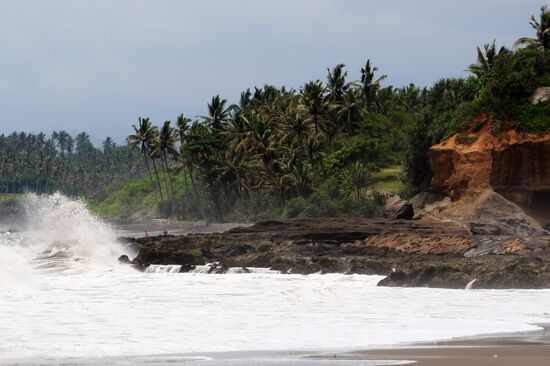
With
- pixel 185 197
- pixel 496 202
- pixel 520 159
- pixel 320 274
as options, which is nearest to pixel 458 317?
pixel 320 274

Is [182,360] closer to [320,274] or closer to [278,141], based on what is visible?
[320,274]

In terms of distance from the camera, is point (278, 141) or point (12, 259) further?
point (278, 141)

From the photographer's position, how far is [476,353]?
13492mm

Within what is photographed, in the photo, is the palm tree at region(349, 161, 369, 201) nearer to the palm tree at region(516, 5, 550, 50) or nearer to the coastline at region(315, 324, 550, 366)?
the palm tree at region(516, 5, 550, 50)

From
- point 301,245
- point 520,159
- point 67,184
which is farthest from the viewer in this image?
point 67,184

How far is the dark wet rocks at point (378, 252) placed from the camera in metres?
25.3

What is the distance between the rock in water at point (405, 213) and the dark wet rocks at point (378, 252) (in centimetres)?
A: 171

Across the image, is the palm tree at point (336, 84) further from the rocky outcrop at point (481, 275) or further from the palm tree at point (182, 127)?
the rocky outcrop at point (481, 275)

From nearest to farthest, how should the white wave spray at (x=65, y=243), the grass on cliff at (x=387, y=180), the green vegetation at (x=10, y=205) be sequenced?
the white wave spray at (x=65, y=243) → the grass on cliff at (x=387, y=180) → the green vegetation at (x=10, y=205)

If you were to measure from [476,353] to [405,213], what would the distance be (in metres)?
29.3

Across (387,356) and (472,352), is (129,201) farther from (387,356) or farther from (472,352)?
(472,352)

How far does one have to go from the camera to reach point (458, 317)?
1858cm

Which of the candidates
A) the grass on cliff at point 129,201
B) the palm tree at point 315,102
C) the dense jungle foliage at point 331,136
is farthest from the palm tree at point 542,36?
the grass on cliff at point 129,201

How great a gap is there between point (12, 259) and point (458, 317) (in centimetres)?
1758
